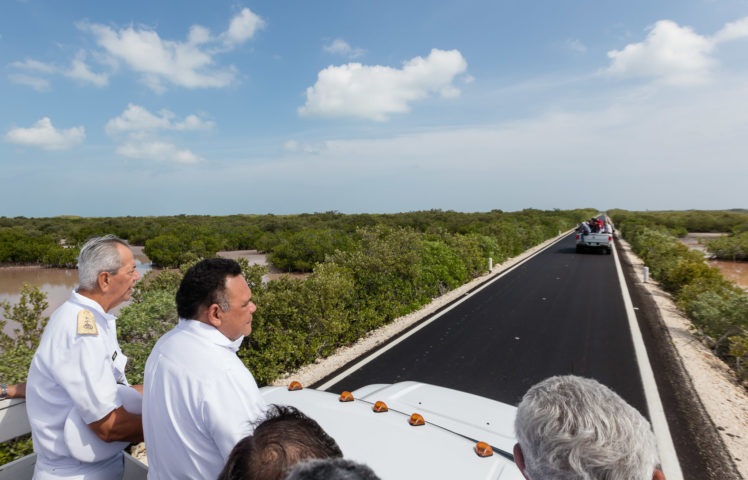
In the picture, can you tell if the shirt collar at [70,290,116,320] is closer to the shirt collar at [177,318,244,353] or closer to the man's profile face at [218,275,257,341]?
the shirt collar at [177,318,244,353]

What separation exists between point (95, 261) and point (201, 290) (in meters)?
0.78

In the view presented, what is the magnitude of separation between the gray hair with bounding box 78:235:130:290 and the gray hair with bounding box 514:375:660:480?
2178 mm

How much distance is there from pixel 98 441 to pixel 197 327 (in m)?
0.91

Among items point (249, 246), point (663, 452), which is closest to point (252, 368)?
point (663, 452)

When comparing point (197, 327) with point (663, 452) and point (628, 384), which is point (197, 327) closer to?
point (663, 452)

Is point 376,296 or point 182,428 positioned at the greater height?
point 182,428

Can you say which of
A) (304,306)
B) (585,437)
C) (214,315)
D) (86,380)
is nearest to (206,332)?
(214,315)

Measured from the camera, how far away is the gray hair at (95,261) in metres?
2.06

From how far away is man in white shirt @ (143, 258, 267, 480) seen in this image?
1.44 m

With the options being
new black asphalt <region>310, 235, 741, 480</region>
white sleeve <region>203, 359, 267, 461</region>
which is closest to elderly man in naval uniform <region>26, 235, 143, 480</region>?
white sleeve <region>203, 359, 267, 461</region>

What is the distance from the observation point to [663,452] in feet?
13.5

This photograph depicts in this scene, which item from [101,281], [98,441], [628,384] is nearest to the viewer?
[98,441]

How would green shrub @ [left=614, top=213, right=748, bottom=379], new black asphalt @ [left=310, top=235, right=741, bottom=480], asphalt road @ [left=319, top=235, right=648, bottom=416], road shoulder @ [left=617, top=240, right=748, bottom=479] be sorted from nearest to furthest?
1. road shoulder @ [left=617, top=240, right=748, bottom=479]
2. new black asphalt @ [left=310, top=235, right=741, bottom=480]
3. asphalt road @ [left=319, top=235, right=648, bottom=416]
4. green shrub @ [left=614, top=213, right=748, bottom=379]

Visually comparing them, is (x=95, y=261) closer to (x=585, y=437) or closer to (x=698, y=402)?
(x=585, y=437)
